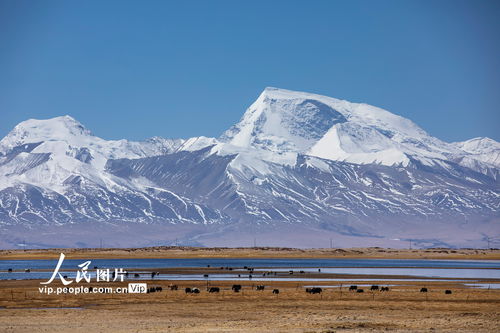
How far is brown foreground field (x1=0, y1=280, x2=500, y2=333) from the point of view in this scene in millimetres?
57906

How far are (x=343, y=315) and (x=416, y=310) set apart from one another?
23.0ft

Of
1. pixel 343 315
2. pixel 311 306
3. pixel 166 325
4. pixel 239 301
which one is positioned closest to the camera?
pixel 166 325

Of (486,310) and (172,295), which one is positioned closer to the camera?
(486,310)

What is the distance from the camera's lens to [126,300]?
7481cm

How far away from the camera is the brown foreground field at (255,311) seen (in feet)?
190

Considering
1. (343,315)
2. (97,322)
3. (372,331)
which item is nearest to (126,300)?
(97,322)

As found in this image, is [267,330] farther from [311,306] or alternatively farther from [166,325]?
[311,306]

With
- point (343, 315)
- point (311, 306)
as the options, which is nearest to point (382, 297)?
point (311, 306)

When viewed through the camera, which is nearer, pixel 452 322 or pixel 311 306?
pixel 452 322

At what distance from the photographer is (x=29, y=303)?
72750mm

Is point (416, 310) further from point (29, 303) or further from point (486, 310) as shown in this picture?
point (29, 303)

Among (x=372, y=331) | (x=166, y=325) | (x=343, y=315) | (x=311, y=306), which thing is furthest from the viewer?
(x=311, y=306)

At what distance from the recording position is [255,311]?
6769 cm

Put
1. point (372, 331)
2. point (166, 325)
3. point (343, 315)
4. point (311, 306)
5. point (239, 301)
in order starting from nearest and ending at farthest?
point (372, 331) < point (166, 325) < point (343, 315) < point (311, 306) < point (239, 301)
